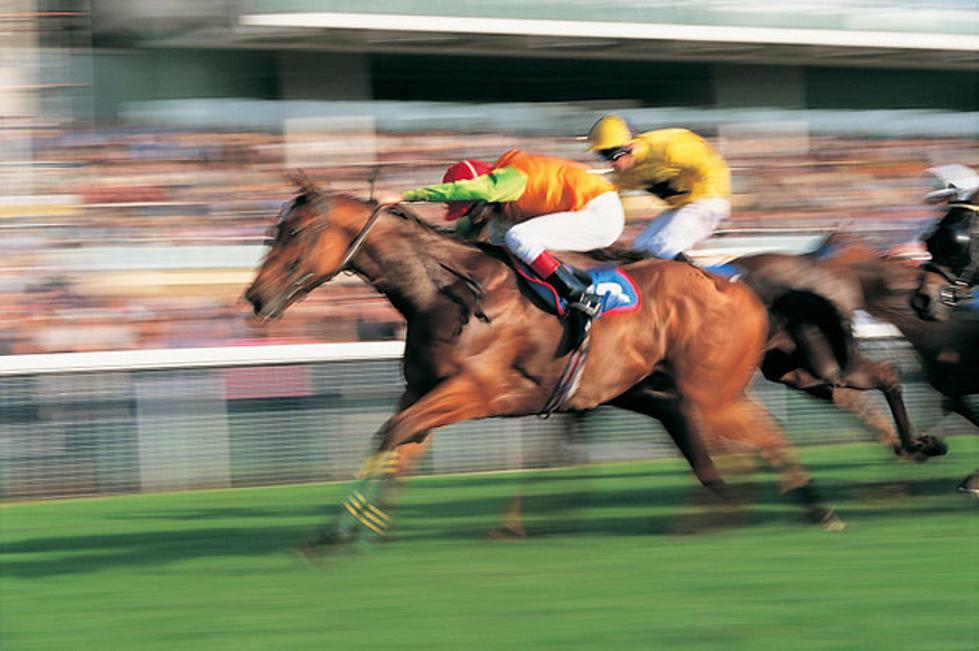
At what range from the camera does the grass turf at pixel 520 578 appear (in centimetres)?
370

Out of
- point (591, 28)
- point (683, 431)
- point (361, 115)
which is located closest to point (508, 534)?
point (683, 431)

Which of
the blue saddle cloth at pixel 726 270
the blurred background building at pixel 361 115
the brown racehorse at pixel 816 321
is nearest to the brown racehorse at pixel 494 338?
the blue saddle cloth at pixel 726 270

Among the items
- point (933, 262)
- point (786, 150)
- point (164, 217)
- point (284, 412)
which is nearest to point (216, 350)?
point (284, 412)

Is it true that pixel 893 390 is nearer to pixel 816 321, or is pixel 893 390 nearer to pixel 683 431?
pixel 816 321

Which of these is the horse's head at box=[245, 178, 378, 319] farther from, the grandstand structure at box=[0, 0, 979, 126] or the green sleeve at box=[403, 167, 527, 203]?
the grandstand structure at box=[0, 0, 979, 126]

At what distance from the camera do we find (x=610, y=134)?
551 centimetres

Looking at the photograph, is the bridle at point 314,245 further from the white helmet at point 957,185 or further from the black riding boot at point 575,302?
the white helmet at point 957,185

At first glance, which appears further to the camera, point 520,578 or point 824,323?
point 824,323

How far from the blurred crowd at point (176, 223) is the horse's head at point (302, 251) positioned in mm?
2980

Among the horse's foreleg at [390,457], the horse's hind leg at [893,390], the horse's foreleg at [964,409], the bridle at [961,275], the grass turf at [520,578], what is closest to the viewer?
the grass turf at [520,578]

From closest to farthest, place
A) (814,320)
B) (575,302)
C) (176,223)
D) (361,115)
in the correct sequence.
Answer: (575,302) → (814,320) → (176,223) → (361,115)

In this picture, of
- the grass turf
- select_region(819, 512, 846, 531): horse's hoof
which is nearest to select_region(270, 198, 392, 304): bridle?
the grass turf

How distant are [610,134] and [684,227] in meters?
0.62

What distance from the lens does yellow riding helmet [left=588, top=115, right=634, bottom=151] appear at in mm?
5512
